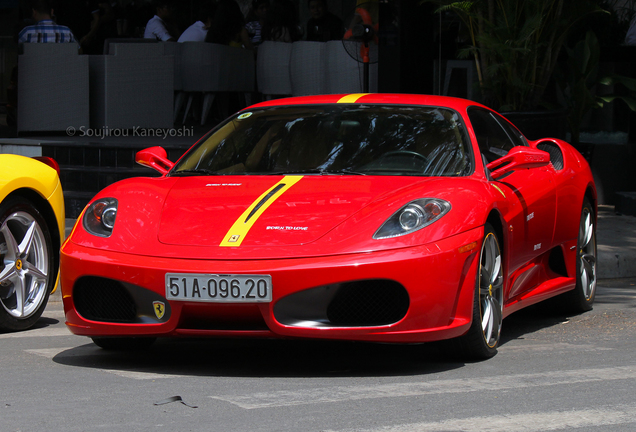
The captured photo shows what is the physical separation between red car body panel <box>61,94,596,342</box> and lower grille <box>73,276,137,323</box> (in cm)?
3

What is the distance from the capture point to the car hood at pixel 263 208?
459 centimetres

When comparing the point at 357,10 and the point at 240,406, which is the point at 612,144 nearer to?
the point at 357,10

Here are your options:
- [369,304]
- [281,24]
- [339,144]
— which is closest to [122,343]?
[369,304]

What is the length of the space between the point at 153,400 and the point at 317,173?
1634 mm

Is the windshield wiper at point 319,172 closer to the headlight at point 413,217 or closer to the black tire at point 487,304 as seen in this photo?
the headlight at point 413,217

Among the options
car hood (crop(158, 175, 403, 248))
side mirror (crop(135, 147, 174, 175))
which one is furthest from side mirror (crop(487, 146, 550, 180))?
side mirror (crop(135, 147, 174, 175))

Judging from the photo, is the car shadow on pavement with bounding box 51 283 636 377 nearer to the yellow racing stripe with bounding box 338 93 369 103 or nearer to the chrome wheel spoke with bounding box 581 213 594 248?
the chrome wheel spoke with bounding box 581 213 594 248

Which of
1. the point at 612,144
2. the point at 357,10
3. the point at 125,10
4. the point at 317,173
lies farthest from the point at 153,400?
the point at 125,10

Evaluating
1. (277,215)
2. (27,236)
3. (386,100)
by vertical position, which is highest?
(386,100)

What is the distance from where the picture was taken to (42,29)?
12969mm

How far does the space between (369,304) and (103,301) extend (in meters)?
1.21

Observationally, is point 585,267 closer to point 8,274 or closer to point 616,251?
point 616,251

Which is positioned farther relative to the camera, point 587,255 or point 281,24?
point 281,24

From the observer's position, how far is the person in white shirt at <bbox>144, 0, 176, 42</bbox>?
15.8 m
